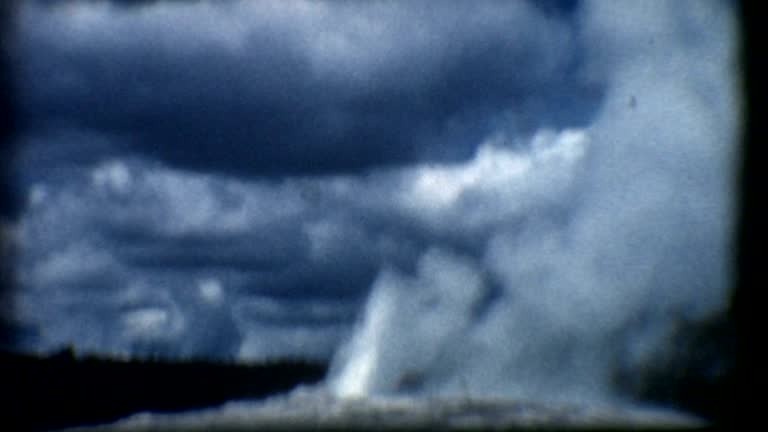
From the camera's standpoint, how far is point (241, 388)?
138m

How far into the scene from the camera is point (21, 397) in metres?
67.1

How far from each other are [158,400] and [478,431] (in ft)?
298

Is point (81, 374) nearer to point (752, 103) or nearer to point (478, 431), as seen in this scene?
point (478, 431)

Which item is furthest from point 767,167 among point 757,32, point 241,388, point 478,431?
point 241,388

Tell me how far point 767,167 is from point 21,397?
66.7 metres

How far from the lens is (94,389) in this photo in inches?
3423

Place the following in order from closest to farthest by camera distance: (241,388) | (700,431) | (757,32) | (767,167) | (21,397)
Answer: (700,431) < (767,167) < (757,32) < (21,397) < (241,388)

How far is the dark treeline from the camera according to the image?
66.4 metres

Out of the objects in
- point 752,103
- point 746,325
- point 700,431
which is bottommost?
point 700,431

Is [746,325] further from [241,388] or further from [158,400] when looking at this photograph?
[241,388]

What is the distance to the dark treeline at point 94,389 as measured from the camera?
218 ft

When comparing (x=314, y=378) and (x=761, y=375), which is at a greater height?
(x=314, y=378)

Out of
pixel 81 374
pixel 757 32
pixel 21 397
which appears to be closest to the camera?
pixel 757 32

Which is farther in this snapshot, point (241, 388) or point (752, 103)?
point (241, 388)
